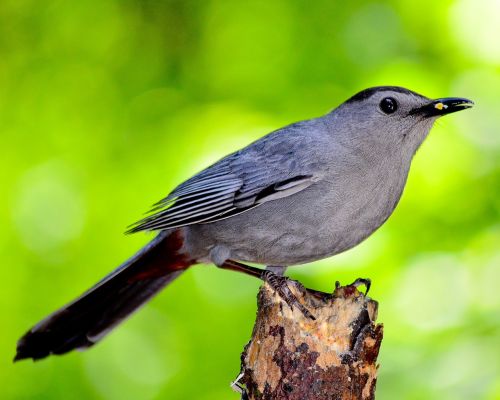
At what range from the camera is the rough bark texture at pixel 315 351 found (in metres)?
3.47

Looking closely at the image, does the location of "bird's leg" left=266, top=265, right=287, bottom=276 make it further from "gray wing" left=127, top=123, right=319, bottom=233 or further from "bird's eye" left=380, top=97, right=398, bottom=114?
"bird's eye" left=380, top=97, right=398, bottom=114

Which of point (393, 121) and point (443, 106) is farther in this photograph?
point (393, 121)

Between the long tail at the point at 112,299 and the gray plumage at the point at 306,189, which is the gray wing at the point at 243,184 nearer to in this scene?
the gray plumage at the point at 306,189

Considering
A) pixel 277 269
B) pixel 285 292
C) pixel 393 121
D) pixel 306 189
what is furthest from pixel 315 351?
pixel 393 121

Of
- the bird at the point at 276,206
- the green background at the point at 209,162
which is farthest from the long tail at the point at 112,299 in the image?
the green background at the point at 209,162

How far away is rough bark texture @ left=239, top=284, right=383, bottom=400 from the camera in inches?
136

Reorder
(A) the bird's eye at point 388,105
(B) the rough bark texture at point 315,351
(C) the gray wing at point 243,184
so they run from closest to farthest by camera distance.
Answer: (B) the rough bark texture at point 315,351 → (C) the gray wing at point 243,184 → (A) the bird's eye at point 388,105

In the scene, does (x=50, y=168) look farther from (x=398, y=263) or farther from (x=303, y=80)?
(x=398, y=263)

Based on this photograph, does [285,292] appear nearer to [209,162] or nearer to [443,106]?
[443,106]

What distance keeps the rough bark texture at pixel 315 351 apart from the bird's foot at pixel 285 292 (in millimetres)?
27

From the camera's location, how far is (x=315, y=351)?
3.55m

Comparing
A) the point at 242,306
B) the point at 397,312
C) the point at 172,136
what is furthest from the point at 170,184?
the point at 397,312

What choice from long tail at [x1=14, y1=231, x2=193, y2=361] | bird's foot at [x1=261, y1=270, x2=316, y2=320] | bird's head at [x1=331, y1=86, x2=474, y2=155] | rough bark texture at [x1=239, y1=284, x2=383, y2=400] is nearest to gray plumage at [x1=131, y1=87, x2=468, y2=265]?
bird's head at [x1=331, y1=86, x2=474, y2=155]

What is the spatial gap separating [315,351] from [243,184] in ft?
4.66
